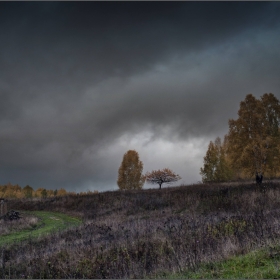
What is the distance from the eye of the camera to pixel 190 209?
2139cm

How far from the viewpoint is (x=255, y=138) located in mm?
25156

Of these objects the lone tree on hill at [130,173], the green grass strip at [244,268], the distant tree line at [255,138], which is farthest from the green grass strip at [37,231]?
the lone tree on hill at [130,173]

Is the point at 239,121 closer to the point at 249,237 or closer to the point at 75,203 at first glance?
the point at 249,237

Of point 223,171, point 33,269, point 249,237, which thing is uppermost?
point 223,171

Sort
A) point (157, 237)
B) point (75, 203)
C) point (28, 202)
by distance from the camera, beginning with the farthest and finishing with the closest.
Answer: point (28, 202), point (75, 203), point (157, 237)

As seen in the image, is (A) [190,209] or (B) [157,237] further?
(A) [190,209]

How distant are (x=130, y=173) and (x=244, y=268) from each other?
4986cm

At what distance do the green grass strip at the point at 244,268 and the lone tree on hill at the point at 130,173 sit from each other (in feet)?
159

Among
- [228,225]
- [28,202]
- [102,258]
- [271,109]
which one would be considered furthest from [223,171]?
[102,258]

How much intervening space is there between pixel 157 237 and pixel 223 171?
116 ft

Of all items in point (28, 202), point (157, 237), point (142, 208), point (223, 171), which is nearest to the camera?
point (157, 237)

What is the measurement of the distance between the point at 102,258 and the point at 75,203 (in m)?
26.6

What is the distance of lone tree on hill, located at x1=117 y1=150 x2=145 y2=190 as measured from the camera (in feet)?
180

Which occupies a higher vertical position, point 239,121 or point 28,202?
point 239,121
